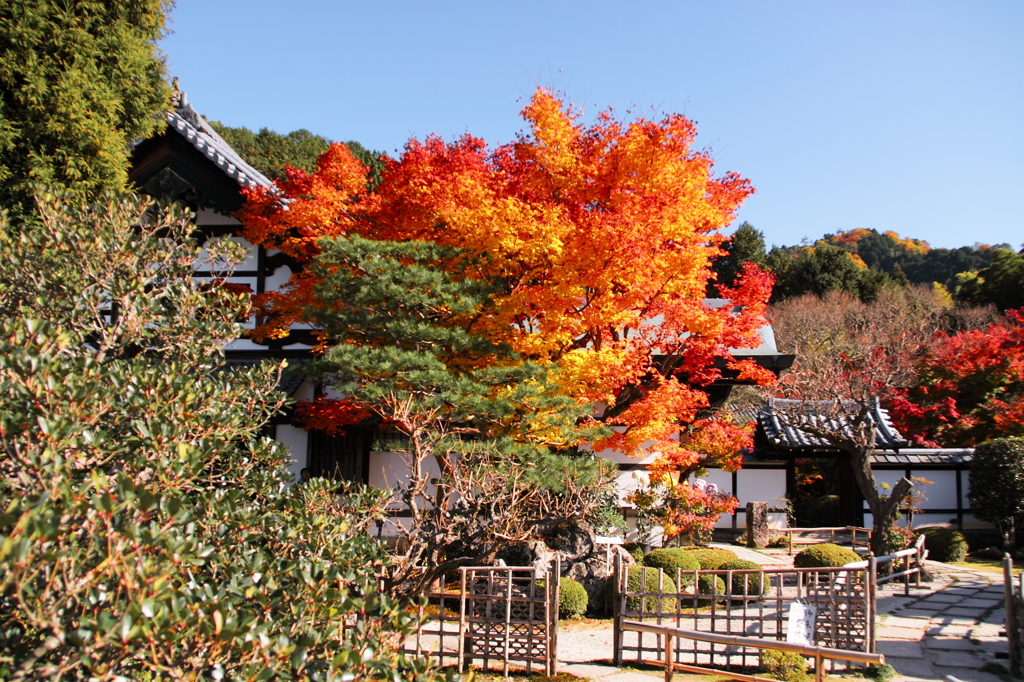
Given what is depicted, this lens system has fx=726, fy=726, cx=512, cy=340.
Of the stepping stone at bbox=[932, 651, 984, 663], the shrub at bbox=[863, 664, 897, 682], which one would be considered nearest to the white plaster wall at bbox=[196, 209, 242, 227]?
the shrub at bbox=[863, 664, 897, 682]

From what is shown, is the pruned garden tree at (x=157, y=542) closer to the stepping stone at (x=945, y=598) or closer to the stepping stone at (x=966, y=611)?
the stepping stone at (x=966, y=611)

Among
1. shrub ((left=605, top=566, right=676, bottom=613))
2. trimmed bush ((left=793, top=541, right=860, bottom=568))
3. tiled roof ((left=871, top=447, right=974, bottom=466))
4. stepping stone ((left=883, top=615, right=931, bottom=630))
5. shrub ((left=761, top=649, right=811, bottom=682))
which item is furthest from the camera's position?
tiled roof ((left=871, top=447, right=974, bottom=466))

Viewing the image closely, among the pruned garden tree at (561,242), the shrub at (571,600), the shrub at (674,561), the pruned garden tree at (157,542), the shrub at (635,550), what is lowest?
the shrub at (571,600)

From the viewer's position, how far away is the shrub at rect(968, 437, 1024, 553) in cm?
1689

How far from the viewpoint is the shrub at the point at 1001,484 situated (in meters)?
16.9

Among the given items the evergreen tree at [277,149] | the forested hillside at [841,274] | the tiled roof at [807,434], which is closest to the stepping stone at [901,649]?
the tiled roof at [807,434]

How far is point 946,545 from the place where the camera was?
1680 centimetres

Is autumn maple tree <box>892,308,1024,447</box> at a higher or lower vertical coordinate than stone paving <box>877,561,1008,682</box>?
higher

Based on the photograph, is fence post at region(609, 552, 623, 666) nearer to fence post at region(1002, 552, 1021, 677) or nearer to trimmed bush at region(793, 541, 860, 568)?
fence post at region(1002, 552, 1021, 677)

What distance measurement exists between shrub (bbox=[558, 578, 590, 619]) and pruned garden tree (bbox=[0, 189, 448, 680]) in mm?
7598

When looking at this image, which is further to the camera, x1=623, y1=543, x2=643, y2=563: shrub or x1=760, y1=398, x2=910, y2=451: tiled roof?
x1=760, y1=398, x2=910, y2=451: tiled roof

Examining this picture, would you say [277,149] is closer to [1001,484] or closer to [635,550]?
[635,550]

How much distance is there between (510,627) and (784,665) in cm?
340

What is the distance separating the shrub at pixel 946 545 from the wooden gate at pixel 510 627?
1183 cm
